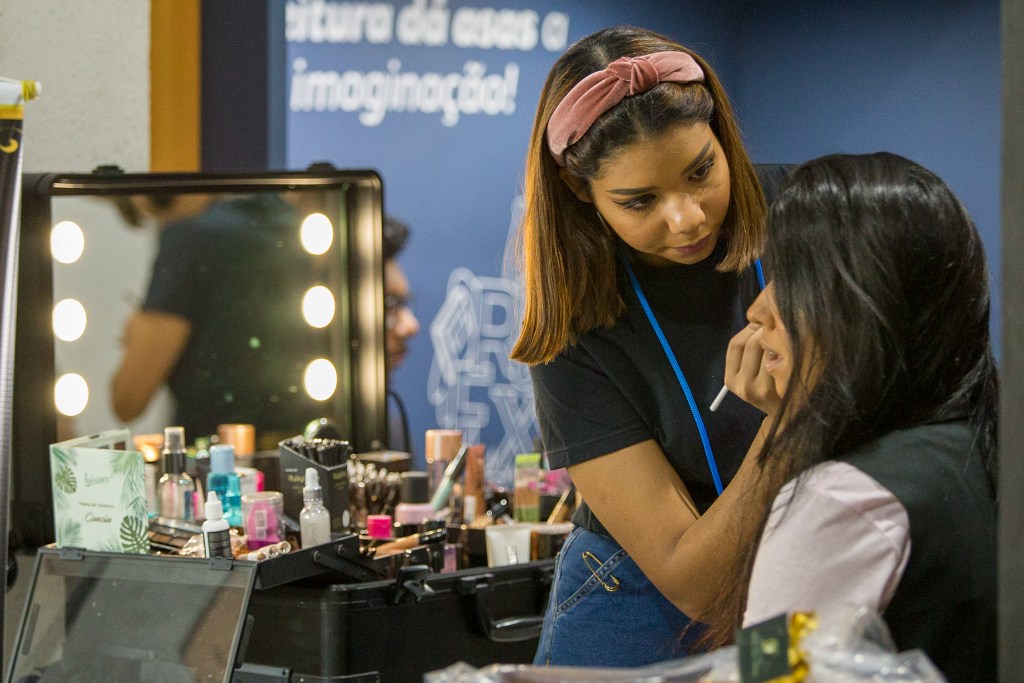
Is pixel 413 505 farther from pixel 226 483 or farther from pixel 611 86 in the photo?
pixel 611 86

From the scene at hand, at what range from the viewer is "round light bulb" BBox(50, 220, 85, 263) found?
2.04 metres

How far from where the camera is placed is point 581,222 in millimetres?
1315

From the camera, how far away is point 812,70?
3969 millimetres

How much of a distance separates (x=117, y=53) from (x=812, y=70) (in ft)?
8.15

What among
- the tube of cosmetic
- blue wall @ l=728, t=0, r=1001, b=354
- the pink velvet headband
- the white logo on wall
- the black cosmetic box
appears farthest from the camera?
the white logo on wall

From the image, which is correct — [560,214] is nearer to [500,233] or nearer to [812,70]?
[500,233]

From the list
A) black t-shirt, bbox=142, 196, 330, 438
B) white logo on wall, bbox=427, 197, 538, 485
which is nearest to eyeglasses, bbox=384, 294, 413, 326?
white logo on wall, bbox=427, 197, 538, 485

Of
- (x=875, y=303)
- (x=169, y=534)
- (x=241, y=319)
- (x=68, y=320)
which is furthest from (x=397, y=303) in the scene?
(x=875, y=303)

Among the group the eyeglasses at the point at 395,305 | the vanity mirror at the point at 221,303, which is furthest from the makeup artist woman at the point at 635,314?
the eyeglasses at the point at 395,305

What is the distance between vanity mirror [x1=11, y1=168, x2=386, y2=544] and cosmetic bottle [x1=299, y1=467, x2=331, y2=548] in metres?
0.49

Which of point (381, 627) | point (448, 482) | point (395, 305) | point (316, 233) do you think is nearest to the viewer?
point (381, 627)

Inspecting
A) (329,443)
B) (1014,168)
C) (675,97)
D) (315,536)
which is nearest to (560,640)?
(315,536)

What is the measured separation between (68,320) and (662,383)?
1.26 meters

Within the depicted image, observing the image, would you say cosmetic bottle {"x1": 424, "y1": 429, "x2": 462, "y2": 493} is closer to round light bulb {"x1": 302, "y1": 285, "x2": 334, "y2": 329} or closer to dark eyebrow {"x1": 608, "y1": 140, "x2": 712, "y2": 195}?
round light bulb {"x1": 302, "y1": 285, "x2": 334, "y2": 329}
